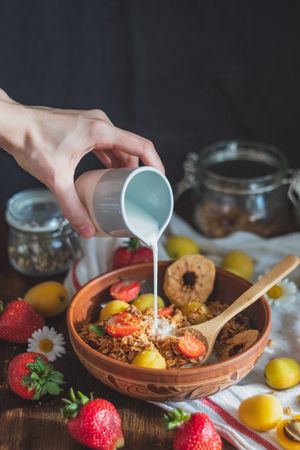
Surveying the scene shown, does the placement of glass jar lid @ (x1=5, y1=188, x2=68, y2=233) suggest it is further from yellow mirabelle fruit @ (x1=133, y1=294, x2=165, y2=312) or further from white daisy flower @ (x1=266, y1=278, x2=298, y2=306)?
white daisy flower @ (x1=266, y1=278, x2=298, y2=306)

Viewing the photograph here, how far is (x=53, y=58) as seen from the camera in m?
1.60

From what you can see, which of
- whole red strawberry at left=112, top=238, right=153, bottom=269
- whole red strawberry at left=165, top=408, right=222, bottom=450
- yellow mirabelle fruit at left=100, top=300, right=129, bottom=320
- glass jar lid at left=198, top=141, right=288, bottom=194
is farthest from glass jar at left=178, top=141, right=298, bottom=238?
whole red strawberry at left=165, top=408, right=222, bottom=450

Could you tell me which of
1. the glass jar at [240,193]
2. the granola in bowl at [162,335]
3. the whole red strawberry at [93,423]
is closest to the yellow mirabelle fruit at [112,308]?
the granola in bowl at [162,335]

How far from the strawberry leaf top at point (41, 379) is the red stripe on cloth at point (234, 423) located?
0.73 ft

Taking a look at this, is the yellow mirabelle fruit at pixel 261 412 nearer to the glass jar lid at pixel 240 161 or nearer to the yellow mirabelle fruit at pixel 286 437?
the yellow mirabelle fruit at pixel 286 437

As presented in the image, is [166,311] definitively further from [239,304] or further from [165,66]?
[165,66]

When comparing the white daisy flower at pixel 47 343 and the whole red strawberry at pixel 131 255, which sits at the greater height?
the whole red strawberry at pixel 131 255

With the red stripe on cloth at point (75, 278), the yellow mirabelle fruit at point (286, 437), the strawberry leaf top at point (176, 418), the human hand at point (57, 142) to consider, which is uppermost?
the human hand at point (57, 142)

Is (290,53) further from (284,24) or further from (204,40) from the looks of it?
(204,40)

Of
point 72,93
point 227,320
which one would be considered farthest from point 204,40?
point 227,320

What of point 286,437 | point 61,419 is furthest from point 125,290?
point 286,437

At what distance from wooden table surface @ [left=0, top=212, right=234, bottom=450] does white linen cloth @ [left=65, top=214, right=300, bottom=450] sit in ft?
0.14

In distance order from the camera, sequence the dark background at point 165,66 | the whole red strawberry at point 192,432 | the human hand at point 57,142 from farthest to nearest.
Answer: the dark background at point 165,66
the human hand at point 57,142
the whole red strawberry at point 192,432

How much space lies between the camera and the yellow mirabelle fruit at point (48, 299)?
1.37 meters
